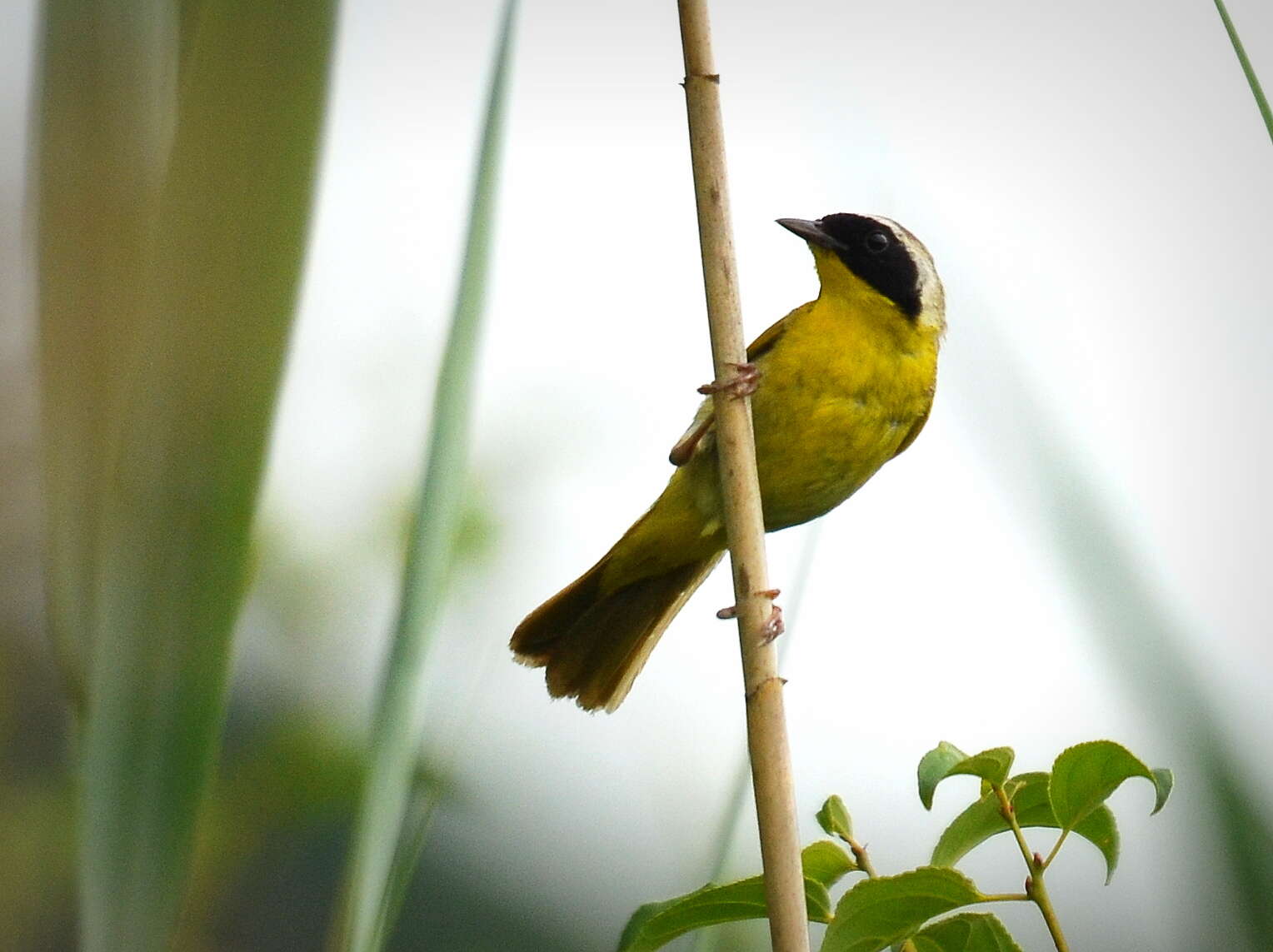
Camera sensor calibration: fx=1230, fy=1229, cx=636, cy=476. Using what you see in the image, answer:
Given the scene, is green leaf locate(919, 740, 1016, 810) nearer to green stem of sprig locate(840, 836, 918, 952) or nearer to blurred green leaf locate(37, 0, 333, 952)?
green stem of sprig locate(840, 836, 918, 952)

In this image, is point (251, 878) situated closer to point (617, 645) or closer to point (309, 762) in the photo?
point (309, 762)

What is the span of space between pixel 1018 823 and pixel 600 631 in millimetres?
1103

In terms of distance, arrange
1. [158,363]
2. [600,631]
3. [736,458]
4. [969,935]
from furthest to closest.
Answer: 1. [600,631]
2. [736,458]
3. [969,935]
4. [158,363]

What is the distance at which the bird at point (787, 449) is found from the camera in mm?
1964

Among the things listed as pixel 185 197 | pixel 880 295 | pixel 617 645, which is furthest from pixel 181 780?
pixel 880 295

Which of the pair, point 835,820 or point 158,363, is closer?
point 158,363

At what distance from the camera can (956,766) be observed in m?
0.83

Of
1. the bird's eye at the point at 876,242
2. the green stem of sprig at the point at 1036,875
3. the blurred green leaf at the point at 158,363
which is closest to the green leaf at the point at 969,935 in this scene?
the green stem of sprig at the point at 1036,875

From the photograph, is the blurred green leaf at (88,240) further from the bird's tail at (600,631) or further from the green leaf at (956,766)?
the bird's tail at (600,631)

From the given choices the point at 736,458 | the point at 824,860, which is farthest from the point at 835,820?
the point at 736,458

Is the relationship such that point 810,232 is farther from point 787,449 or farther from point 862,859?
point 862,859

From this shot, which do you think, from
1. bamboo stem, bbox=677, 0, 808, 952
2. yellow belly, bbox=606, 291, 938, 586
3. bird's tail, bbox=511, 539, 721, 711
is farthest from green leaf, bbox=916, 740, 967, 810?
yellow belly, bbox=606, 291, 938, 586

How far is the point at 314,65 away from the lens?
0.78 metres

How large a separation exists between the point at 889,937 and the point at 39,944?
0.66 m
